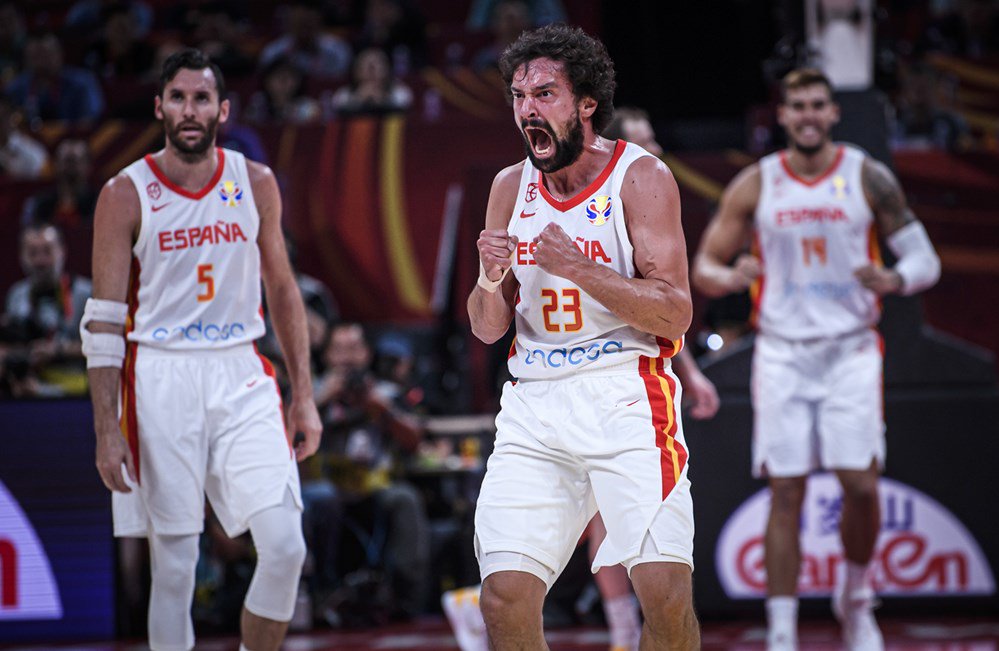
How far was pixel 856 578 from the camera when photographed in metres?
6.50

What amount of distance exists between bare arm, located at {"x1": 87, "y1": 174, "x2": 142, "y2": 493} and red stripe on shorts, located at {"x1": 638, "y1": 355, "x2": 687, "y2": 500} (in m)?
1.92

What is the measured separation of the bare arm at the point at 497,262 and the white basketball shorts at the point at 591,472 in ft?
0.82

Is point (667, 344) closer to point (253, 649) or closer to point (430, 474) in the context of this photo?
point (253, 649)

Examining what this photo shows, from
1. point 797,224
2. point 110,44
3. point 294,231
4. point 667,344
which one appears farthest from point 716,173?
point 110,44

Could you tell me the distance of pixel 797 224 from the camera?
667cm

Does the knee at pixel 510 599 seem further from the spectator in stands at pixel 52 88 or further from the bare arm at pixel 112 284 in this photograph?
the spectator in stands at pixel 52 88

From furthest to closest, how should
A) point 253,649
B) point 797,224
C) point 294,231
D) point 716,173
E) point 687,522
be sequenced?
point 294,231
point 716,173
point 797,224
point 253,649
point 687,522

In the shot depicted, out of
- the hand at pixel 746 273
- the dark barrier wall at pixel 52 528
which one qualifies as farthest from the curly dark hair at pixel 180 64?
the dark barrier wall at pixel 52 528

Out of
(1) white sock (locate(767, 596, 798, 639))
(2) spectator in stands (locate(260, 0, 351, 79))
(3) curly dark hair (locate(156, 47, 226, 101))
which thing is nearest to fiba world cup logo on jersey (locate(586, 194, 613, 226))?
(3) curly dark hair (locate(156, 47, 226, 101))

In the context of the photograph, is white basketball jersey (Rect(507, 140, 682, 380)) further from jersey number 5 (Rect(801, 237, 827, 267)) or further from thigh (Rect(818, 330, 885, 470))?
jersey number 5 (Rect(801, 237, 827, 267))

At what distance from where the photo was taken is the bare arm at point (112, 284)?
4.71m

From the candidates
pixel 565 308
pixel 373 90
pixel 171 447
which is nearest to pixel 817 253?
pixel 565 308

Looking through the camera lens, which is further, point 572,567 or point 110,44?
point 110,44

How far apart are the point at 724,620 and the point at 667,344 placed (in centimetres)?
417
